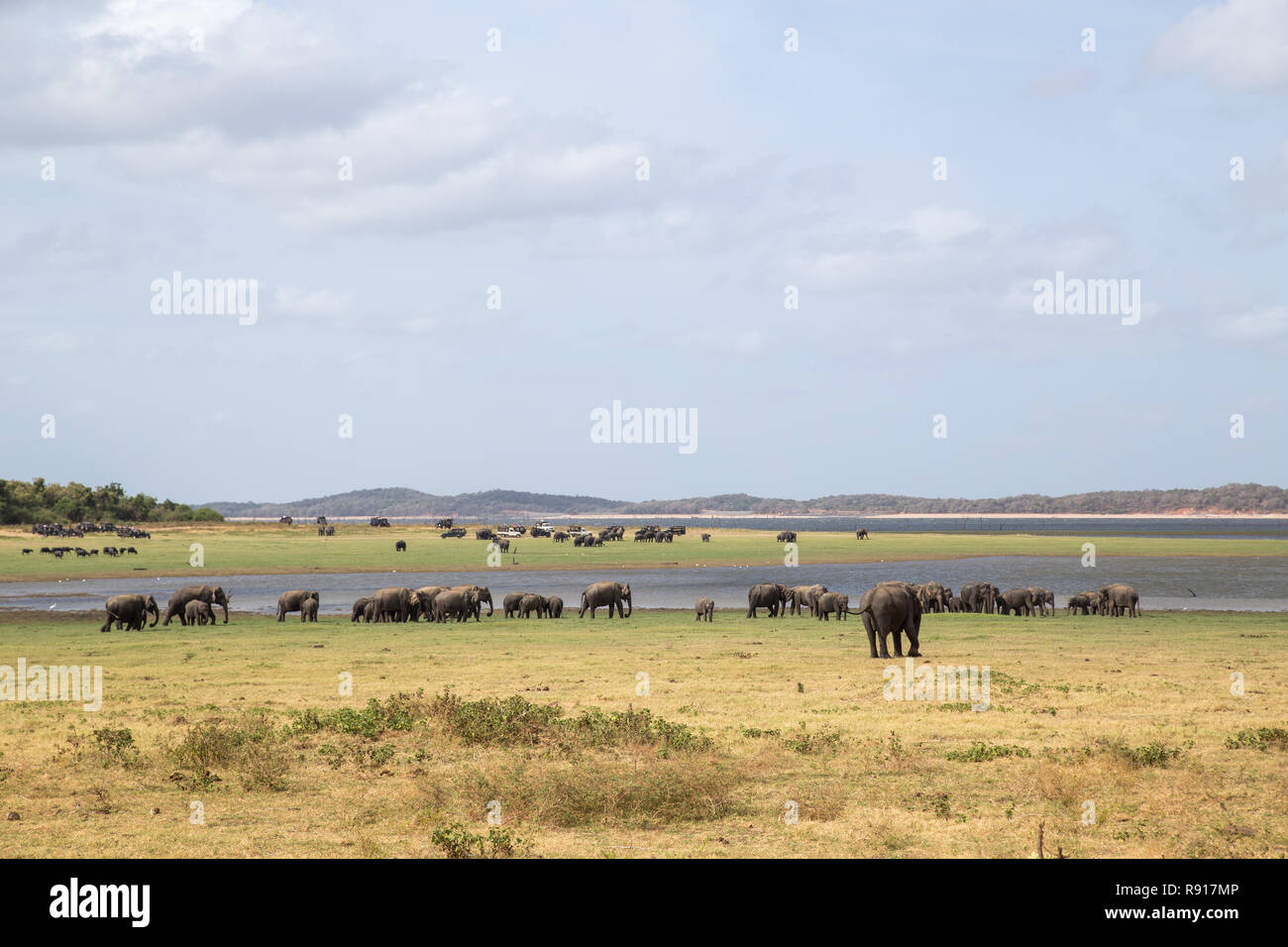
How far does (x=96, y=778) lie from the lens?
50.6 ft

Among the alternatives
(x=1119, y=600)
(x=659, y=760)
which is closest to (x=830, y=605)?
(x=1119, y=600)

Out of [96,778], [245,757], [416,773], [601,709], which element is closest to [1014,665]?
[601,709]

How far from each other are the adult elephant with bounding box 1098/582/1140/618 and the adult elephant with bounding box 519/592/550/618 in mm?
24221

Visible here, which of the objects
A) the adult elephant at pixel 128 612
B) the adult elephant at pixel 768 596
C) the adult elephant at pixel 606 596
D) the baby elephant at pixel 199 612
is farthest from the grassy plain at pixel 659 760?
the adult elephant at pixel 768 596

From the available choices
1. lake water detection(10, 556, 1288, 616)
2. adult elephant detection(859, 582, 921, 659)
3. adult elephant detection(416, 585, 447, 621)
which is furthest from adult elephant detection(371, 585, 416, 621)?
adult elephant detection(859, 582, 921, 659)

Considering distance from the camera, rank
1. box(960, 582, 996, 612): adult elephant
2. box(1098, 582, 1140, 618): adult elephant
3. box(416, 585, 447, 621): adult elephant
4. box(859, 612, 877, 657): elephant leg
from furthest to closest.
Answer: box(960, 582, 996, 612): adult elephant < box(416, 585, 447, 621): adult elephant < box(1098, 582, 1140, 618): adult elephant < box(859, 612, 877, 657): elephant leg

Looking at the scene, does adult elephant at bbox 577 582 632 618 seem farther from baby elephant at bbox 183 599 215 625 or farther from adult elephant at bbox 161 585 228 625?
baby elephant at bbox 183 599 215 625

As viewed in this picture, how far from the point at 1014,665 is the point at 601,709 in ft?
38.0

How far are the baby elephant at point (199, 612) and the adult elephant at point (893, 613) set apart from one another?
26996mm

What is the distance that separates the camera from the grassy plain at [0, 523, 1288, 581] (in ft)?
252

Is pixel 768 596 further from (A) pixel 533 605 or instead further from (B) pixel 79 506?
(B) pixel 79 506

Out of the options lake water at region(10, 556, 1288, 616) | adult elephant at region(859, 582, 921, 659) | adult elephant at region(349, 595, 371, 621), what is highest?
adult elephant at region(859, 582, 921, 659)

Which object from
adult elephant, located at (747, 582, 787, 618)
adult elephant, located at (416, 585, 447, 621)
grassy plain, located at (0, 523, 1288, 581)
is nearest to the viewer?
adult elephant, located at (416, 585, 447, 621)
